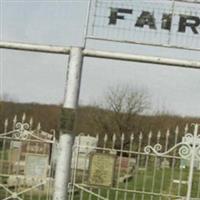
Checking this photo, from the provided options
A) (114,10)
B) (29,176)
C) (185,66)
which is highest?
(114,10)

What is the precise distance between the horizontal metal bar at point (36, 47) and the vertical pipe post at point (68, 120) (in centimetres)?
10

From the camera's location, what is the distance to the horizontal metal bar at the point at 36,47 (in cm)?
518

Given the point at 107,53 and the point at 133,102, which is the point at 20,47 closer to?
the point at 107,53

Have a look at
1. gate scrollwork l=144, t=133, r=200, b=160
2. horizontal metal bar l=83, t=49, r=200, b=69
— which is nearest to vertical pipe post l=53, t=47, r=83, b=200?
horizontal metal bar l=83, t=49, r=200, b=69

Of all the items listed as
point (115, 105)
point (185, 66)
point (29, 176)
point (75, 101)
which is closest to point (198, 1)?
point (185, 66)

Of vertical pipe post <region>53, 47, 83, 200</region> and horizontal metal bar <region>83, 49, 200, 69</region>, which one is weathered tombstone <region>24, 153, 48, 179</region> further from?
horizontal metal bar <region>83, 49, 200, 69</region>

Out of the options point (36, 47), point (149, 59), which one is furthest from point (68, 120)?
point (149, 59)

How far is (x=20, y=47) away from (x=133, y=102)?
1970cm

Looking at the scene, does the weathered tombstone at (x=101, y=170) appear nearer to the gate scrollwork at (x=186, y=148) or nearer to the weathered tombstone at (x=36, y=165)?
the gate scrollwork at (x=186, y=148)

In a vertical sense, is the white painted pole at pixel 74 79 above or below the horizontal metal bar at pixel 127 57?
below

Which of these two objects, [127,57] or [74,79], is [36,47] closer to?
[74,79]

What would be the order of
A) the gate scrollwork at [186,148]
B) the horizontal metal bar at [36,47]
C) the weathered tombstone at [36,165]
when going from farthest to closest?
1. the weathered tombstone at [36,165]
2. the gate scrollwork at [186,148]
3. the horizontal metal bar at [36,47]

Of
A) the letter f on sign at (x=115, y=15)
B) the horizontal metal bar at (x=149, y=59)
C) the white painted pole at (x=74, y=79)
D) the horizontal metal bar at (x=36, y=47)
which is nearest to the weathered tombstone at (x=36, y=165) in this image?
the horizontal metal bar at (x=36, y=47)

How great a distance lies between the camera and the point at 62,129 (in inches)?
200
